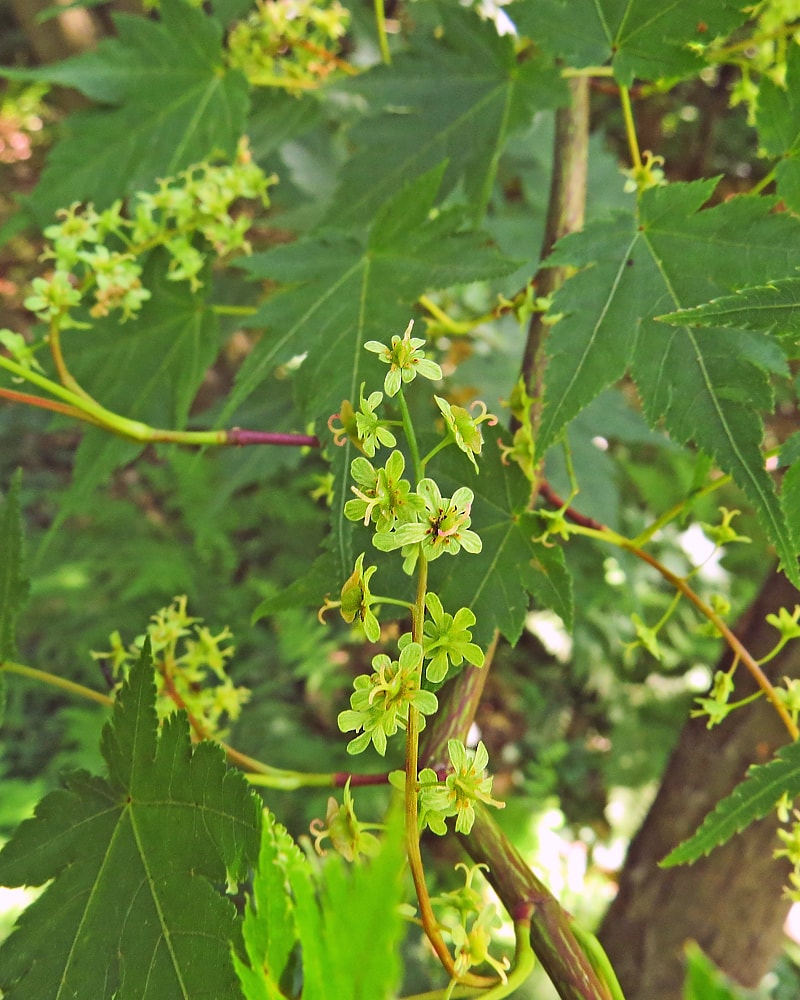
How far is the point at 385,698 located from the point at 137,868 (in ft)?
0.89

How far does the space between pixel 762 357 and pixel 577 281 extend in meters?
0.14

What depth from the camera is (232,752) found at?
555 millimetres

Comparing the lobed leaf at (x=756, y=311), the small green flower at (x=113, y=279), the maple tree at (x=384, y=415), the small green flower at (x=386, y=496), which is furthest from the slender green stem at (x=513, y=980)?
the small green flower at (x=113, y=279)

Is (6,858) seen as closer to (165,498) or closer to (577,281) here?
(577,281)

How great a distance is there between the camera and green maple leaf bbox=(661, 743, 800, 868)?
1.65 ft

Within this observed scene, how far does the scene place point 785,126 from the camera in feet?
1.83

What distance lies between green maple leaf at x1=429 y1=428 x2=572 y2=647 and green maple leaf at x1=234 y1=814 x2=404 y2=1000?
212 mm

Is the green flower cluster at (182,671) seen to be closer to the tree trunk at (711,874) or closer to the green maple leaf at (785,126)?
the green maple leaf at (785,126)

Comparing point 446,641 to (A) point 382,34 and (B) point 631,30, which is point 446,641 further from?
(A) point 382,34

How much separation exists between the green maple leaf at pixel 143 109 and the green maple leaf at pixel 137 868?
623 millimetres

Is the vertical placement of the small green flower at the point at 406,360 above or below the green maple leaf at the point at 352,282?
above

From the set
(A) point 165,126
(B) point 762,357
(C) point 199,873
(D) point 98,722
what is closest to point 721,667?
(B) point 762,357

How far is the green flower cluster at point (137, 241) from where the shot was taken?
0.66 m

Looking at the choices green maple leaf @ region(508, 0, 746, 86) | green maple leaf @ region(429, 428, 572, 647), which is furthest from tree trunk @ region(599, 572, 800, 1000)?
green maple leaf @ region(508, 0, 746, 86)
